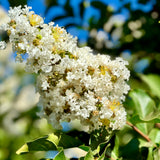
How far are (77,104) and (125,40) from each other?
1.98m

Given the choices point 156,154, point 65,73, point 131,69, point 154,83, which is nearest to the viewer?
point 65,73

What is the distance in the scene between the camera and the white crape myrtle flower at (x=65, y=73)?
3.82 feet

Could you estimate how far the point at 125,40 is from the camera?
305 cm

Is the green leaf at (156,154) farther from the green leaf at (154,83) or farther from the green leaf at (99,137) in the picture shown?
the green leaf at (154,83)

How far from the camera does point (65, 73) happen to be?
3.99ft

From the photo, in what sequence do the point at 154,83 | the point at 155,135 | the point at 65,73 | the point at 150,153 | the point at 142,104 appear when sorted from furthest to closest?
the point at 154,83 < the point at 142,104 < the point at 155,135 < the point at 150,153 < the point at 65,73

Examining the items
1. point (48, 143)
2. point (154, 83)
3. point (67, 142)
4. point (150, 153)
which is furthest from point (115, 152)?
point (154, 83)

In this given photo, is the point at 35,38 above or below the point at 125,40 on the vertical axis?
below

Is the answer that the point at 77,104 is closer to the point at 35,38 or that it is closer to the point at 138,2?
the point at 35,38

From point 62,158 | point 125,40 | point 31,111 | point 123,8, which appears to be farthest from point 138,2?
point 62,158

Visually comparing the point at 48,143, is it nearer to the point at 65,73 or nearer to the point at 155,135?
the point at 65,73

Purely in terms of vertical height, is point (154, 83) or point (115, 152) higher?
point (154, 83)

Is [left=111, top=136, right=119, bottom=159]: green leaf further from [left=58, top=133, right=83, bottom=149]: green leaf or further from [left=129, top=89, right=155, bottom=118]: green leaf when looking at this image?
[left=129, top=89, right=155, bottom=118]: green leaf

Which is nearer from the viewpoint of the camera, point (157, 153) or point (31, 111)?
point (157, 153)
